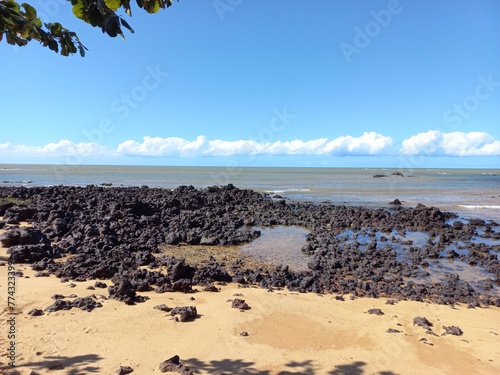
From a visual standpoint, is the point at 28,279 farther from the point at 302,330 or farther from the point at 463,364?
the point at 463,364

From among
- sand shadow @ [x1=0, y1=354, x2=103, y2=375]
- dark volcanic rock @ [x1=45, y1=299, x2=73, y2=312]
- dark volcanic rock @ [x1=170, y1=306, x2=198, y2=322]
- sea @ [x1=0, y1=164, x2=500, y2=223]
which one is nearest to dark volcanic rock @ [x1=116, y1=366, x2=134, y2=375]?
sand shadow @ [x1=0, y1=354, x2=103, y2=375]

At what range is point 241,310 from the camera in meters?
6.86

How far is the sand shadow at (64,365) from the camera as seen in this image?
446cm

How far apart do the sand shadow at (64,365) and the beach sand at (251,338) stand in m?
0.01

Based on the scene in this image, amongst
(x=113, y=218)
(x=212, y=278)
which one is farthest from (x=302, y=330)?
(x=113, y=218)

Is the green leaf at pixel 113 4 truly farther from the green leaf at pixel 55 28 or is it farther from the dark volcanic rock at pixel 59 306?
the dark volcanic rock at pixel 59 306

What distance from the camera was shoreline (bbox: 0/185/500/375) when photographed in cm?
506

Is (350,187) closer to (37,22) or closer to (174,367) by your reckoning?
(174,367)

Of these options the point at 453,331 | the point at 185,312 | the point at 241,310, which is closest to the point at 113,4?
the point at 185,312

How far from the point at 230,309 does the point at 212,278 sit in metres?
2.14

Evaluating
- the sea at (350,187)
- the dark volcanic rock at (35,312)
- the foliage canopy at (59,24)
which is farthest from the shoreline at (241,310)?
the sea at (350,187)

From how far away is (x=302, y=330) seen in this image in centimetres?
611

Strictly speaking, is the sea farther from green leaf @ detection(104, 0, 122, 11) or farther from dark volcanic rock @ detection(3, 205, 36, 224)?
green leaf @ detection(104, 0, 122, 11)

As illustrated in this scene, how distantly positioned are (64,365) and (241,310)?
3.25 m
